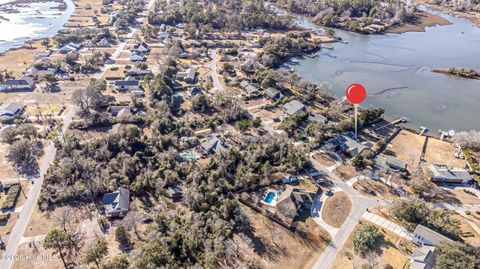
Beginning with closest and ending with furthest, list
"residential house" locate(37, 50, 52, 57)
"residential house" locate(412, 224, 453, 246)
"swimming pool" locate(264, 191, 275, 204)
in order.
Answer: "residential house" locate(412, 224, 453, 246) → "swimming pool" locate(264, 191, 275, 204) → "residential house" locate(37, 50, 52, 57)

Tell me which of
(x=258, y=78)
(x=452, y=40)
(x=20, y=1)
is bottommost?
(x=20, y=1)

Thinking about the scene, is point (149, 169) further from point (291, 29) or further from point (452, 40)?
point (452, 40)

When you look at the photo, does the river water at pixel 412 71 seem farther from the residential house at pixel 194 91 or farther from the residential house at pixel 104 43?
the residential house at pixel 104 43

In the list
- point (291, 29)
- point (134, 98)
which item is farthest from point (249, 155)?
point (291, 29)

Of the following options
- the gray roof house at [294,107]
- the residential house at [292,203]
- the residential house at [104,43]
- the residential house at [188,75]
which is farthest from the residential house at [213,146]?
the residential house at [104,43]

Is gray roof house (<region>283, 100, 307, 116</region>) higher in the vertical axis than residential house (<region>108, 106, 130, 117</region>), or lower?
higher

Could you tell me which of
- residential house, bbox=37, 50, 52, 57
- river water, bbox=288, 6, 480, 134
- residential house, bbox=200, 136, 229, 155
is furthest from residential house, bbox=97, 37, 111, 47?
residential house, bbox=200, 136, 229, 155

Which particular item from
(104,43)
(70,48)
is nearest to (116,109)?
(70,48)

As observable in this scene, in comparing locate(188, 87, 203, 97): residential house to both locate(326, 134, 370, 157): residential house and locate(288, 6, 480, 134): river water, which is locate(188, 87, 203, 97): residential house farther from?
locate(326, 134, 370, 157): residential house
